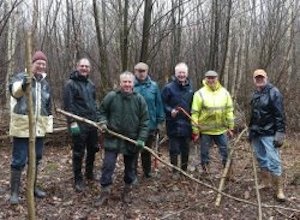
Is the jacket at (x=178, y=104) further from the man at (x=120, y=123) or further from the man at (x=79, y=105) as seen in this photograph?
the man at (x=79, y=105)

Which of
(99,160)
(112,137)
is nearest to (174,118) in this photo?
(112,137)

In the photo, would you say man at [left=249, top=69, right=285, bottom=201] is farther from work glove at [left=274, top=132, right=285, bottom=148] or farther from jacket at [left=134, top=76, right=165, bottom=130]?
jacket at [left=134, top=76, right=165, bottom=130]

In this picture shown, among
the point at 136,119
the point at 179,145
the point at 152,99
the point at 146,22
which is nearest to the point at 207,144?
the point at 179,145

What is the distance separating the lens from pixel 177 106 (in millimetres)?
6812

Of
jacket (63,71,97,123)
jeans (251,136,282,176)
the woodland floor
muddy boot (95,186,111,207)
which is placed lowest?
the woodland floor

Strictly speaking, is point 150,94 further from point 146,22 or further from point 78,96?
point 146,22

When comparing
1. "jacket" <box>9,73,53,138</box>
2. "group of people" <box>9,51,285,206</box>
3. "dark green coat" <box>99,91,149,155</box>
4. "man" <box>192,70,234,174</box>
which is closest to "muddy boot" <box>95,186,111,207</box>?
"group of people" <box>9,51,285,206</box>

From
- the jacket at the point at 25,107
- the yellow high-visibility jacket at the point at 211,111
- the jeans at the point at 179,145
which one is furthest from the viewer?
the jeans at the point at 179,145

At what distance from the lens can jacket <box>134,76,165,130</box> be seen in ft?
21.7

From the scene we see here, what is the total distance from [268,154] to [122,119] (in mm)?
2114

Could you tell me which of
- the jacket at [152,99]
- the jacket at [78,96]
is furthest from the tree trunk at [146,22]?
the jacket at [78,96]

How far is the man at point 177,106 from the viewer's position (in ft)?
22.1

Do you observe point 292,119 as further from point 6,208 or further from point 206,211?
point 6,208

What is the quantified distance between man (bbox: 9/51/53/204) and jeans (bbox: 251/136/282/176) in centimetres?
293
